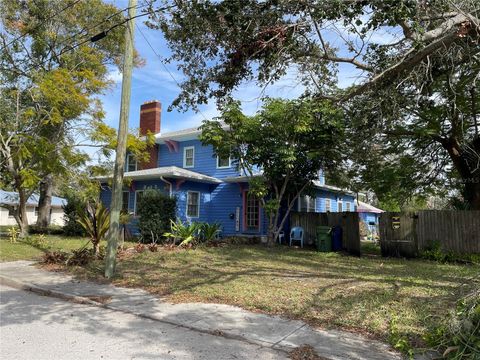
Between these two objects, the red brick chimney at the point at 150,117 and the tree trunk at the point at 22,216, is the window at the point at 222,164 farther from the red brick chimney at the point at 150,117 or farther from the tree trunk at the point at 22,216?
the tree trunk at the point at 22,216

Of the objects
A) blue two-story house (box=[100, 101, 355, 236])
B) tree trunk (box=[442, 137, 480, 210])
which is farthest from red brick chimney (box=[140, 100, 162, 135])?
tree trunk (box=[442, 137, 480, 210])

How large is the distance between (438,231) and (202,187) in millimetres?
11691

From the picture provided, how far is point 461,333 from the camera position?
4.36m

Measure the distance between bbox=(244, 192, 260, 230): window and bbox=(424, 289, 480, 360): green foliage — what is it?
50.9 ft

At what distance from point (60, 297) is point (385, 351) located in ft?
20.0

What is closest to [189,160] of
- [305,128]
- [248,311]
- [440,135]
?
[305,128]

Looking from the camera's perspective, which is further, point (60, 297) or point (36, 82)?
point (36, 82)

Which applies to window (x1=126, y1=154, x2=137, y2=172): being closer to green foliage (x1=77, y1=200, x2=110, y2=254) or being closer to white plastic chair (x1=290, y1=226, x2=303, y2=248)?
white plastic chair (x1=290, y1=226, x2=303, y2=248)

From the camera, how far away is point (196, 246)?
51.8 feet

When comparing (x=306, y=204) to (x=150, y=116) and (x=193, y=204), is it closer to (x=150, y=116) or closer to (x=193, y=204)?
(x=193, y=204)

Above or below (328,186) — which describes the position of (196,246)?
below

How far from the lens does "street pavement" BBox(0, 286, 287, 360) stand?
4.70 metres

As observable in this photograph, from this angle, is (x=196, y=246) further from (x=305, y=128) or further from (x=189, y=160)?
(x=189, y=160)

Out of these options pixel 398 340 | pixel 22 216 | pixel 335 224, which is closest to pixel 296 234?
pixel 335 224
